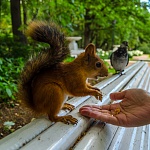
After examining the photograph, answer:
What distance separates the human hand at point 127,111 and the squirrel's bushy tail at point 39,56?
7.6 inches

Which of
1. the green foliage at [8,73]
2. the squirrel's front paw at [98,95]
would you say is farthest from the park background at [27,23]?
the squirrel's front paw at [98,95]

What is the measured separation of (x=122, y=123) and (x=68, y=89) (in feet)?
0.74

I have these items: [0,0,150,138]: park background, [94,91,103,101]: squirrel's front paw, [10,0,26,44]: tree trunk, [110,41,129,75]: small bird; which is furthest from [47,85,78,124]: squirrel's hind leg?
[10,0,26,44]: tree trunk

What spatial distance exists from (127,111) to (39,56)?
34cm

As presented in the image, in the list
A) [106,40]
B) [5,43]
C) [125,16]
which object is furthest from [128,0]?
[106,40]

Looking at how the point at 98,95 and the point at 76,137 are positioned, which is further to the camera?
the point at 98,95

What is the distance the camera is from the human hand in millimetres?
653

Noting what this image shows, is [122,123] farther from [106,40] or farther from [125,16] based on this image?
[106,40]

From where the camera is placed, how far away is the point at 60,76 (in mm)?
792

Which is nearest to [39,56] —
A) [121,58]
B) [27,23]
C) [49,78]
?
[49,78]

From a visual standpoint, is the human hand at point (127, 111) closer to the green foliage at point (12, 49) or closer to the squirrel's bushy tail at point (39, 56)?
the squirrel's bushy tail at point (39, 56)

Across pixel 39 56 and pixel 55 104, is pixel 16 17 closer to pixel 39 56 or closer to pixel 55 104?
pixel 39 56

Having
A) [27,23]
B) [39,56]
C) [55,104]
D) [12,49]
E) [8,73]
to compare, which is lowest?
[8,73]

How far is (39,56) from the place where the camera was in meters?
0.77
